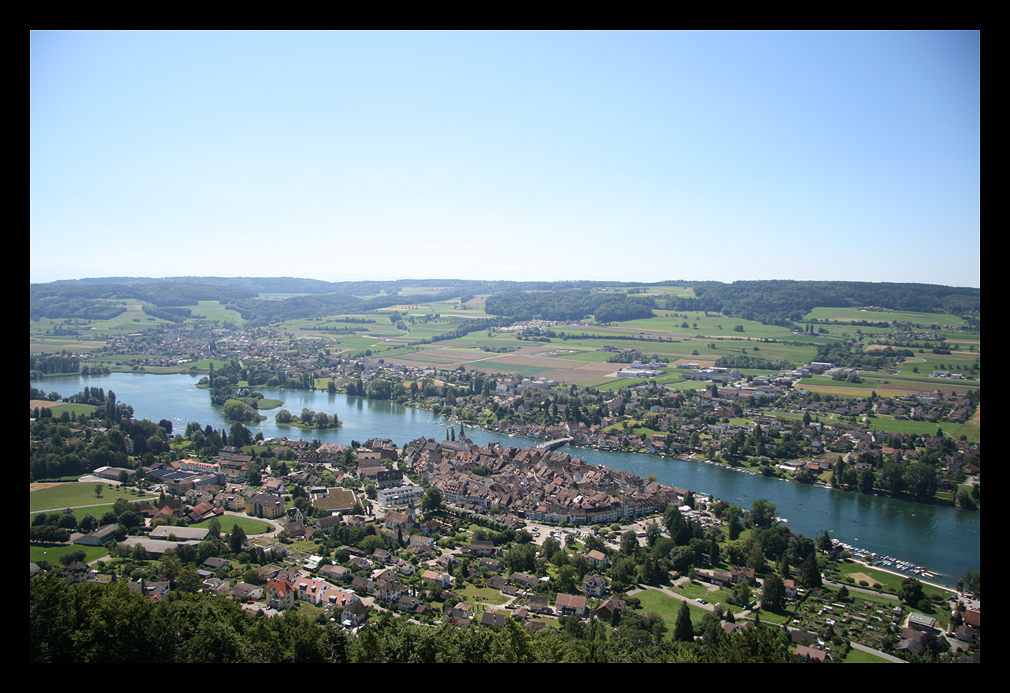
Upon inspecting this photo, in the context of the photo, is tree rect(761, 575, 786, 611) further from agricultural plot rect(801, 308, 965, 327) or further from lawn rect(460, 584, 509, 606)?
agricultural plot rect(801, 308, 965, 327)

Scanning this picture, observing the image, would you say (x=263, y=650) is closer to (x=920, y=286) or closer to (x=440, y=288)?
(x=920, y=286)

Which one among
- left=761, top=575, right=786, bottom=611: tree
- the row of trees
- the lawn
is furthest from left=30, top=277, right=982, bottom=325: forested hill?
the row of trees

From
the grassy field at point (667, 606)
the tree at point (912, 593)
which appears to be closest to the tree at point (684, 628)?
the grassy field at point (667, 606)

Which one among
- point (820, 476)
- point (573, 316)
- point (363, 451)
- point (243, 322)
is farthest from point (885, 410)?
point (243, 322)

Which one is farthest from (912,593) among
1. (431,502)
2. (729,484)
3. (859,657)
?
(431,502)

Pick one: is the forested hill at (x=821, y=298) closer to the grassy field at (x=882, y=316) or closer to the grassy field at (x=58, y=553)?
the grassy field at (x=882, y=316)
